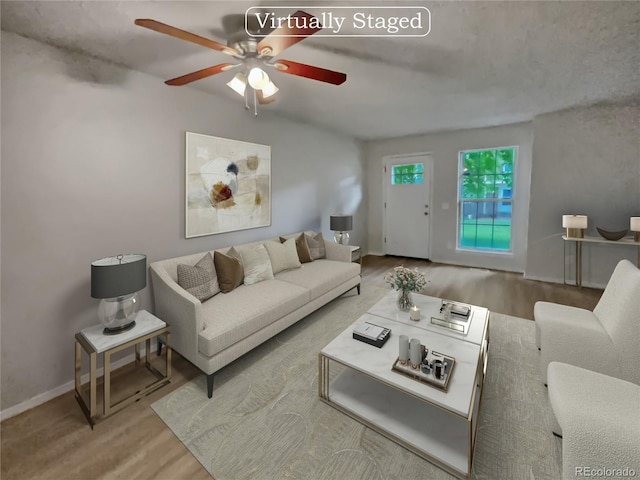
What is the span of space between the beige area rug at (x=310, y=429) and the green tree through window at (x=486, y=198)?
3.23 meters

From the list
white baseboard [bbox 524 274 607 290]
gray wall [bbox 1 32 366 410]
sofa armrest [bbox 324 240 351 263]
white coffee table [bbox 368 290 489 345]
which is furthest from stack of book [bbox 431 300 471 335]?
white baseboard [bbox 524 274 607 290]

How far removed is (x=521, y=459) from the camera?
1.42 meters

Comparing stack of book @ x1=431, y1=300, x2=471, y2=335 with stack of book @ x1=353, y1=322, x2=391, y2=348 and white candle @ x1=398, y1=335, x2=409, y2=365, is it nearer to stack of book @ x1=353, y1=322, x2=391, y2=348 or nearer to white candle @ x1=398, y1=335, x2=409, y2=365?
stack of book @ x1=353, y1=322, x2=391, y2=348

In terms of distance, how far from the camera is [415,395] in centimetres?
142

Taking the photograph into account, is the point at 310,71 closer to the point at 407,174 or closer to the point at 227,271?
the point at 227,271

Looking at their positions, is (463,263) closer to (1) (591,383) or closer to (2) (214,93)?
(1) (591,383)

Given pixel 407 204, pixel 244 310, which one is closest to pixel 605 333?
pixel 244 310

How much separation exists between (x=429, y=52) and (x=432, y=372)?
2383 mm

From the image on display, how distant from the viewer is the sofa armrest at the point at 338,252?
379 centimetres

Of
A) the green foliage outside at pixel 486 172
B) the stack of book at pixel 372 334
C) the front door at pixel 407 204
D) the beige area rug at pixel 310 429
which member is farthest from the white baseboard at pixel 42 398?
the green foliage outside at pixel 486 172

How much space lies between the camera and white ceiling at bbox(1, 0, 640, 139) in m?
1.67

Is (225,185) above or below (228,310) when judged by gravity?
above

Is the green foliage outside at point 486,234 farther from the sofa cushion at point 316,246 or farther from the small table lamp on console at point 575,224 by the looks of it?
the sofa cushion at point 316,246

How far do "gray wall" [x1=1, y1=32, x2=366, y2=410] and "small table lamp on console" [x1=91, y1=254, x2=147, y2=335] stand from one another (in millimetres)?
376
